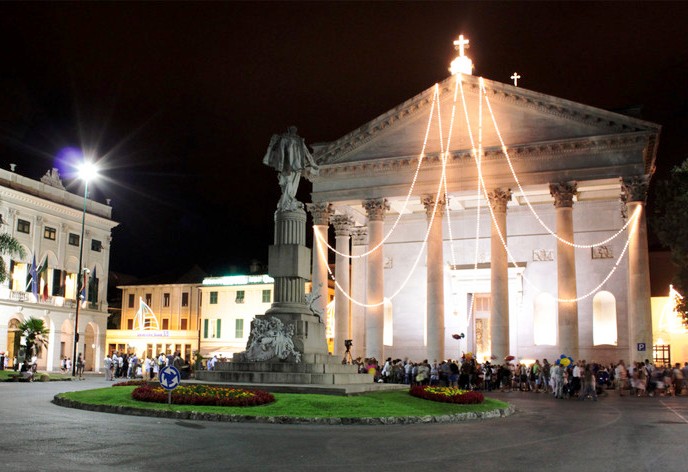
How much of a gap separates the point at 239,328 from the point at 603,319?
126ft

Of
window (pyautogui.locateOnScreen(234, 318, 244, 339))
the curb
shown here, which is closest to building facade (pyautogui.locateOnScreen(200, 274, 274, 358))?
window (pyautogui.locateOnScreen(234, 318, 244, 339))

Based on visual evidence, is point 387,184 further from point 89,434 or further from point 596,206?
point 89,434

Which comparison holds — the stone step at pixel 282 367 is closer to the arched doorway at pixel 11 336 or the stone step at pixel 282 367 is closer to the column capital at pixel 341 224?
the column capital at pixel 341 224

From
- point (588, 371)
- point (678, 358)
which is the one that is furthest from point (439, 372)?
point (678, 358)

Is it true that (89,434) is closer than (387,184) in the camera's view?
Yes

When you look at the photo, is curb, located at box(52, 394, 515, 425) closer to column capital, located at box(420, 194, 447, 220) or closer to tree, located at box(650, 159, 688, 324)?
tree, located at box(650, 159, 688, 324)

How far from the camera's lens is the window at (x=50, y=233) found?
61531mm

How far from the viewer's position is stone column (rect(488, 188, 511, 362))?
4028cm

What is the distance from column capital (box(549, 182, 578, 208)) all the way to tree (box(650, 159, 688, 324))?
5169mm

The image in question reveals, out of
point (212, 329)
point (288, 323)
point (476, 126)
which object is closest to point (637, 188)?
point (476, 126)

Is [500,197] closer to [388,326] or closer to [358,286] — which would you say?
[358,286]

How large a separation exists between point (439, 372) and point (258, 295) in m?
40.9

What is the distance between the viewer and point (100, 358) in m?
66.5

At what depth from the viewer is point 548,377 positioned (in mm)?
36781
